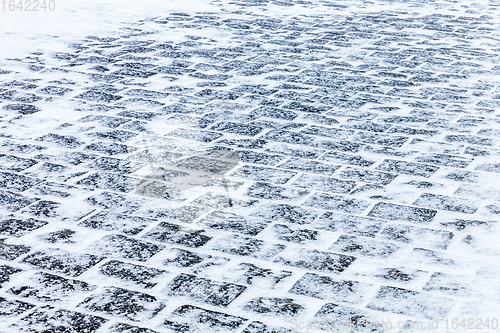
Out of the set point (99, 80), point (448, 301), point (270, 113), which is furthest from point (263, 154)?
point (99, 80)

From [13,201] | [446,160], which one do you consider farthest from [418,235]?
[13,201]

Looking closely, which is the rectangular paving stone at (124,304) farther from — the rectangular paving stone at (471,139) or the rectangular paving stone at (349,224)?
the rectangular paving stone at (471,139)

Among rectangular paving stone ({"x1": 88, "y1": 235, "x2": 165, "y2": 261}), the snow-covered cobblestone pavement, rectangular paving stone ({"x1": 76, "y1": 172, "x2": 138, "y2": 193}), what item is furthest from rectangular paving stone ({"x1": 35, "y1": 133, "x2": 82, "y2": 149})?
rectangular paving stone ({"x1": 88, "y1": 235, "x2": 165, "y2": 261})

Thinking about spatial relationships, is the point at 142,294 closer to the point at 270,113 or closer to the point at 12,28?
the point at 270,113

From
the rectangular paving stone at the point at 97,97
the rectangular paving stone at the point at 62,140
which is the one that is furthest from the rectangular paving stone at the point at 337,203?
the rectangular paving stone at the point at 97,97

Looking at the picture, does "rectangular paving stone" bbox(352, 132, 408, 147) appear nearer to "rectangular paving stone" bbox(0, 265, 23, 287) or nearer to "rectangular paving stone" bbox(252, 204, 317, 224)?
→ "rectangular paving stone" bbox(252, 204, 317, 224)

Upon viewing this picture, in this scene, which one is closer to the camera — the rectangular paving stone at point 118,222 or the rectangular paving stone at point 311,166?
the rectangular paving stone at point 118,222
